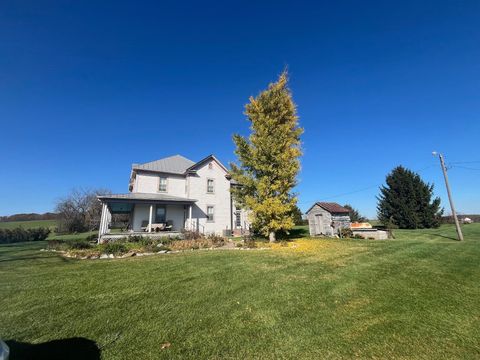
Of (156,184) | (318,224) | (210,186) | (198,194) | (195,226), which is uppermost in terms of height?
(210,186)

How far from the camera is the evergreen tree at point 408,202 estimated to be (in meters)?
27.1

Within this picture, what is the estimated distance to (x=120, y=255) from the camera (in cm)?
1148

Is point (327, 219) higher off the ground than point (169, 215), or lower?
lower

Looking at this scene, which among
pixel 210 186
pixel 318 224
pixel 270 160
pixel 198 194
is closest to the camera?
pixel 270 160

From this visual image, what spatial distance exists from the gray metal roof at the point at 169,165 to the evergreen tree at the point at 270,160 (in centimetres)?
933

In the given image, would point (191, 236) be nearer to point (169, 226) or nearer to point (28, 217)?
point (169, 226)

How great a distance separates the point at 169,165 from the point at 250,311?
2099 cm

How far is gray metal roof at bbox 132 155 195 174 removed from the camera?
71.5 ft

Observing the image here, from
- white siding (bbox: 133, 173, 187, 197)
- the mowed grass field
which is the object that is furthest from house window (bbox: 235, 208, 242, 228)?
the mowed grass field

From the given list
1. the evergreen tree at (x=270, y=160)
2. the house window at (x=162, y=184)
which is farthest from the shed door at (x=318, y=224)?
the house window at (x=162, y=184)

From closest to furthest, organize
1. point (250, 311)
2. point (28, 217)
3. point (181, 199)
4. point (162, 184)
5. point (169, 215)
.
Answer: point (250, 311) < point (181, 199) < point (169, 215) < point (162, 184) < point (28, 217)

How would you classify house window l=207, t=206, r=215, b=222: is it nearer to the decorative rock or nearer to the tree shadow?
the decorative rock

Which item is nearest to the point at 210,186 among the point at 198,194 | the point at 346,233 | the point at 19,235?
the point at 198,194

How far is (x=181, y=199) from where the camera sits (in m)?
20.6
